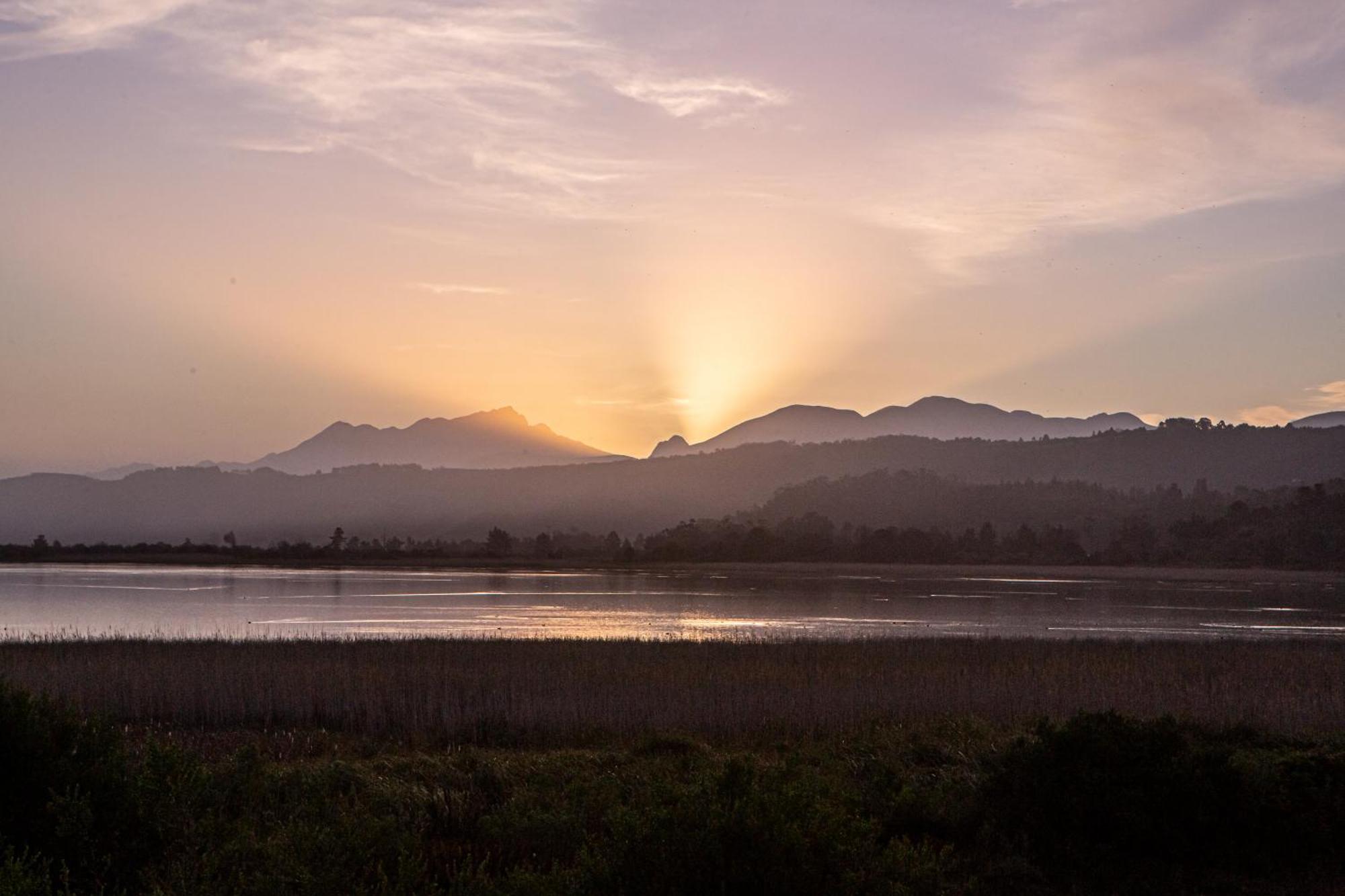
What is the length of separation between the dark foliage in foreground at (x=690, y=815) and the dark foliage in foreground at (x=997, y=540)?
85809 millimetres

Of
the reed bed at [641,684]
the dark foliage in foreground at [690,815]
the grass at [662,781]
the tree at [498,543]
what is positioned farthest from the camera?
the tree at [498,543]

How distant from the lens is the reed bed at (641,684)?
16.9m

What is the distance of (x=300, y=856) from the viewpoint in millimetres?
6320

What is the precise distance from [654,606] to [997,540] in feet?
320

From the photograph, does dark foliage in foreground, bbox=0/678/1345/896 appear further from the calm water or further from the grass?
the calm water

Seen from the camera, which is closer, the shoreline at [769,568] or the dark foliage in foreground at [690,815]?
the dark foliage in foreground at [690,815]

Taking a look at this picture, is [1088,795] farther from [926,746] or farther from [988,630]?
[988,630]

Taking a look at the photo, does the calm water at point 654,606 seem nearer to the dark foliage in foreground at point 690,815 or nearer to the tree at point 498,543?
the dark foliage in foreground at point 690,815

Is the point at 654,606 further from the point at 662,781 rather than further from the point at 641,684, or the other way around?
the point at 662,781

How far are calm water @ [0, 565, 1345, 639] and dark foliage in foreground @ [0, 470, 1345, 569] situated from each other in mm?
21759

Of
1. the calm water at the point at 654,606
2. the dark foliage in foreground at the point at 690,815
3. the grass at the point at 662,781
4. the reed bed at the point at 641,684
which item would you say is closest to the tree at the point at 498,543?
the calm water at the point at 654,606

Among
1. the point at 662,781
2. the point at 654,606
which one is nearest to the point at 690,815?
the point at 662,781

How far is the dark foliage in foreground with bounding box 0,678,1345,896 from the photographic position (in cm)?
617

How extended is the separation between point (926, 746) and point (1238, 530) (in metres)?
96.9
